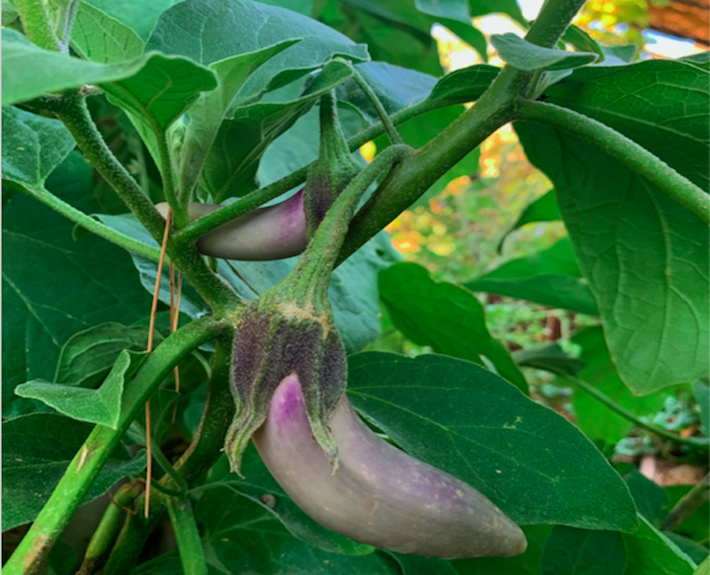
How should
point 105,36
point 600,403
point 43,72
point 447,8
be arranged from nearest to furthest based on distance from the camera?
point 43,72, point 105,36, point 447,8, point 600,403

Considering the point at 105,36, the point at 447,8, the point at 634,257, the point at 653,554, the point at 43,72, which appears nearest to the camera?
the point at 43,72

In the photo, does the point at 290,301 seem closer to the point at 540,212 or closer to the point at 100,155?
the point at 100,155

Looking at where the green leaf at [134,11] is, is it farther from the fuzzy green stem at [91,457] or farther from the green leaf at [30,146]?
the fuzzy green stem at [91,457]

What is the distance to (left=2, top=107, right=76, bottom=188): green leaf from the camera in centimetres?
33

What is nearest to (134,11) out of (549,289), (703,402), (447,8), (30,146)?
(30,146)

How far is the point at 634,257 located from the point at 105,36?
1.32 ft

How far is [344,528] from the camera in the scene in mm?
239

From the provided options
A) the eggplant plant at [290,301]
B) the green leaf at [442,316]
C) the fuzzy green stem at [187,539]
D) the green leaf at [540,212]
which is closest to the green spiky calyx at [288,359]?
the eggplant plant at [290,301]

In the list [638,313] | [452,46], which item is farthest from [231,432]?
[452,46]

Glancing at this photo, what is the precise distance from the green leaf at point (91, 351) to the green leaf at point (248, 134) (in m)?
0.10

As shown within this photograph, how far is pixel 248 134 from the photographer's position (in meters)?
0.32

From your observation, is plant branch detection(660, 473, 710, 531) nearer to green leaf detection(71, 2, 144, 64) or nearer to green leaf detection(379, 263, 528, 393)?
green leaf detection(379, 263, 528, 393)

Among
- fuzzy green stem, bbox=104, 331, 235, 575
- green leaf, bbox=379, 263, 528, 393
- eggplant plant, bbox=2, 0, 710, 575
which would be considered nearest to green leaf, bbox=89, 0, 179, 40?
eggplant plant, bbox=2, 0, 710, 575

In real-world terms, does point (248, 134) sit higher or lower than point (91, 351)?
higher
